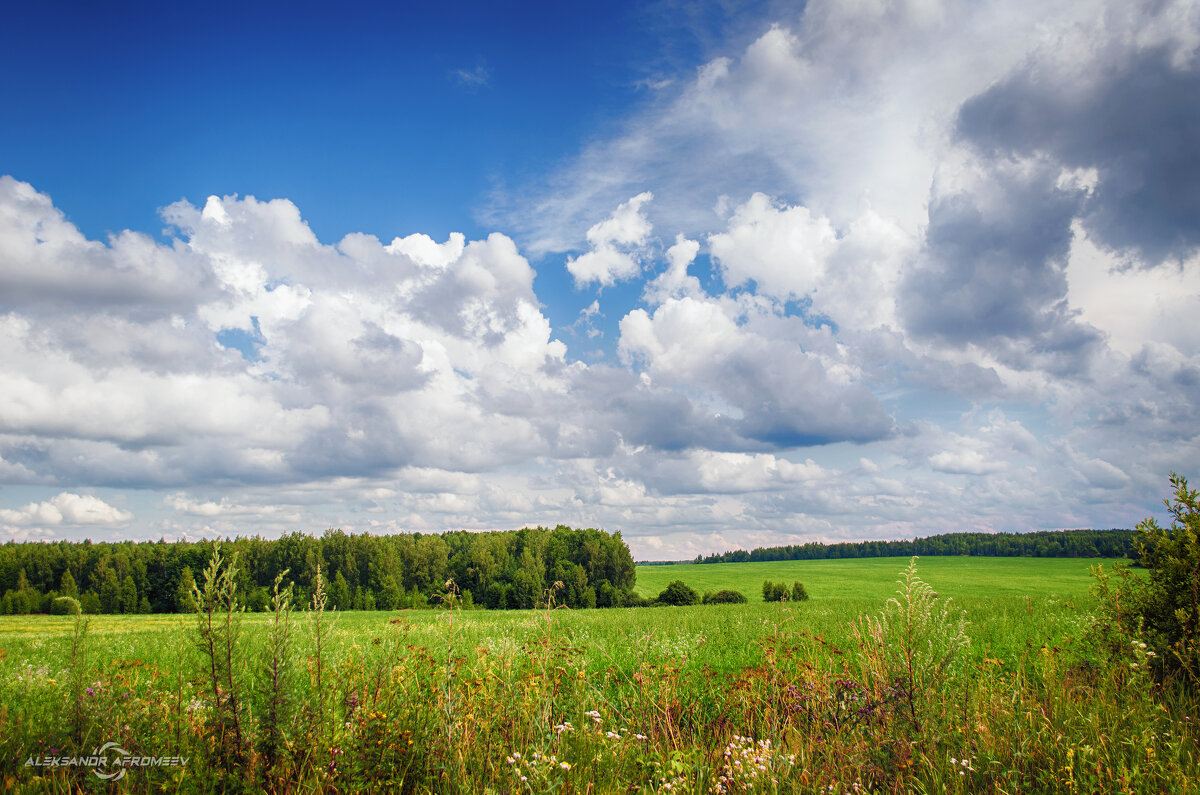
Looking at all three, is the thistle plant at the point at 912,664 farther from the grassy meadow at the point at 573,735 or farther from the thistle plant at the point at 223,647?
the thistle plant at the point at 223,647

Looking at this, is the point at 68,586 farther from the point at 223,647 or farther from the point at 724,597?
the point at 223,647

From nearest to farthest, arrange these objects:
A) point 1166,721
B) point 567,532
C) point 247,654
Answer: point 247,654
point 1166,721
point 567,532

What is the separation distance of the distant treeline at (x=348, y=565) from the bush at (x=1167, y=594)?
61.7m

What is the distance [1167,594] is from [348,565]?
80859mm

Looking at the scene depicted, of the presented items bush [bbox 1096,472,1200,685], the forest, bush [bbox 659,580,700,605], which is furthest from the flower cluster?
the forest

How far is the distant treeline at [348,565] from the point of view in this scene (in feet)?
228

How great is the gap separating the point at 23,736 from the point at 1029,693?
1016 cm

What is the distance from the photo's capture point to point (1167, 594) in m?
7.18

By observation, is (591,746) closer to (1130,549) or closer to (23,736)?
(23,736)

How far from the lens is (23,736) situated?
487cm

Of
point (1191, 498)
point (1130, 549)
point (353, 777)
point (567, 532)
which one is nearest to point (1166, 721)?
point (1130, 549)

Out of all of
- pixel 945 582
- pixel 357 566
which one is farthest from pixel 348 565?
pixel 945 582

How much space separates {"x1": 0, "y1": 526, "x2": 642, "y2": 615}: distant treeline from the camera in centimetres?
6950

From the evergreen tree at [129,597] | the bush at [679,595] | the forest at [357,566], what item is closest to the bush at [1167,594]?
the bush at [679,595]
